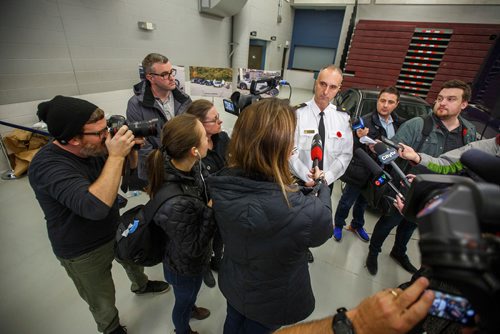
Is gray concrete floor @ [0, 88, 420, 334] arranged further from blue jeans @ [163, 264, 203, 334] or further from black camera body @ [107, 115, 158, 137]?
black camera body @ [107, 115, 158, 137]

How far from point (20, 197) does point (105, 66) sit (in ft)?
7.15

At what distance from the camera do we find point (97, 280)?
1.26 m

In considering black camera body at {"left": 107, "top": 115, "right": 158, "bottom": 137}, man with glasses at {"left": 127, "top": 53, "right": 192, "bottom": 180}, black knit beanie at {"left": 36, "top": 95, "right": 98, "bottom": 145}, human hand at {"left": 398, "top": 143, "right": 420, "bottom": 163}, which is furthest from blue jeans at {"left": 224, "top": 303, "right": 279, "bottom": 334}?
man with glasses at {"left": 127, "top": 53, "right": 192, "bottom": 180}

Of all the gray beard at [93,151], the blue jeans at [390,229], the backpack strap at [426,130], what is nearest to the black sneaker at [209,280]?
the gray beard at [93,151]

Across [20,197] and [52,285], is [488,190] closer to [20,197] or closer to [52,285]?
[52,285]

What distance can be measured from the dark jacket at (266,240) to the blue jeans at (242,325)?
0.08 meters

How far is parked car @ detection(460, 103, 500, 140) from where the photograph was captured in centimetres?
296

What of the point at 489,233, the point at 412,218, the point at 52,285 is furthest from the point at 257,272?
the point at 52,285

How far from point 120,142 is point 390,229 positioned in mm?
2173

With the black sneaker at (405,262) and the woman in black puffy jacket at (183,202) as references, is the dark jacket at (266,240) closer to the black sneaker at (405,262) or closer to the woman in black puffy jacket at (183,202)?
the woman in black puffy jacket at (183,202)

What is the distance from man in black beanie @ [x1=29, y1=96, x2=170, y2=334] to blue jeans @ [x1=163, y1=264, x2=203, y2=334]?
40 cm

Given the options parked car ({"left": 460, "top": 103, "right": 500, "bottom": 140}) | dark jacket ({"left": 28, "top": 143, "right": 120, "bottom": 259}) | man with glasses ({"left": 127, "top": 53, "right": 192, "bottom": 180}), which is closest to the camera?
dark jacket ({"left": 28, "top": 143, "right": 120, "bottom": 259})

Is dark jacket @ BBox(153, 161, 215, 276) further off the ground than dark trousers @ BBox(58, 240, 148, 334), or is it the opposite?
dark jacket @ BBox(153, 161, 215, 276)

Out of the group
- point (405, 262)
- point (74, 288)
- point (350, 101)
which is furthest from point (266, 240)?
point (350, 101)
